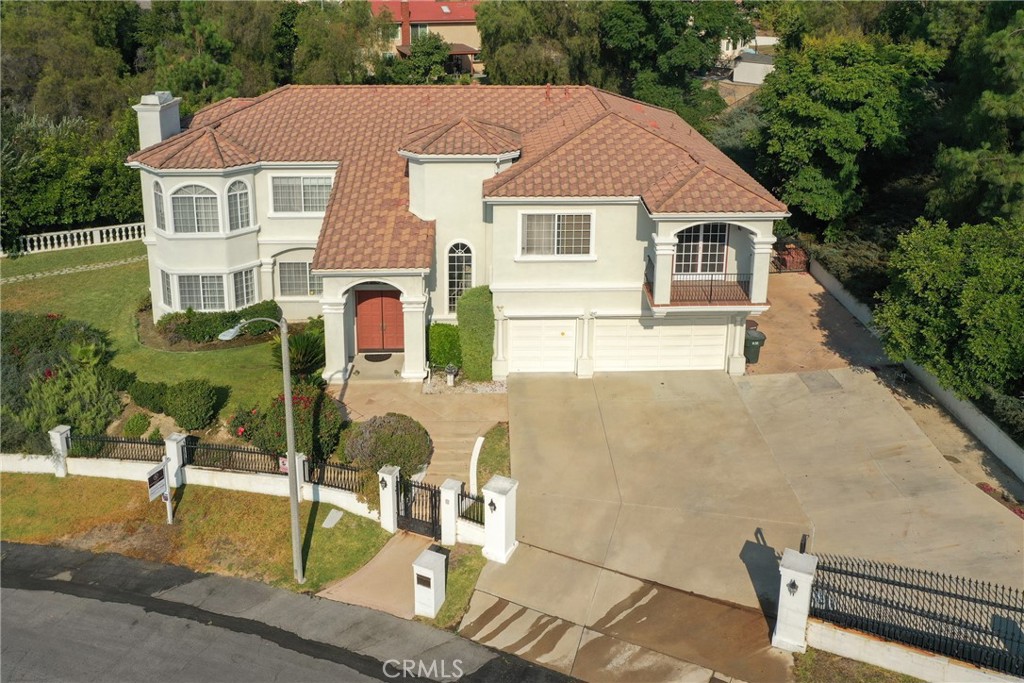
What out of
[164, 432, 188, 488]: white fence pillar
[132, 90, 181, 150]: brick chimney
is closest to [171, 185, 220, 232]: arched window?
[132, 90, 181, 150]: brick chimney

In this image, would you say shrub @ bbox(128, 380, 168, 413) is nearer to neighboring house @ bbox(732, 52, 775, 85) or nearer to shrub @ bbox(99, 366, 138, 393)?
shrub @ bbox(99, 366, 138, 393)

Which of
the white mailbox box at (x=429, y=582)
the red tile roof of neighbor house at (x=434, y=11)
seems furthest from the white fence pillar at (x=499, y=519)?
the red tile roof of neighbor house at (x=434, y=11)

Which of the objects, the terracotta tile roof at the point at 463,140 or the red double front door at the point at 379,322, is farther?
the red double front door at the point at 379,322

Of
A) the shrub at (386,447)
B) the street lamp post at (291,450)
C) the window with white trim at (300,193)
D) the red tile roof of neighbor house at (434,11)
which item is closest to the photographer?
the street lamp post at (291,450)

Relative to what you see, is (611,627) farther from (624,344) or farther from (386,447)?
(624,344)

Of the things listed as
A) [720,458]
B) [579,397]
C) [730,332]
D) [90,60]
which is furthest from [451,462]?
[90,60]

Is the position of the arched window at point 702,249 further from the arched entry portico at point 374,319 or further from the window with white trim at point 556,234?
A: the arched entry portico at point 374,319

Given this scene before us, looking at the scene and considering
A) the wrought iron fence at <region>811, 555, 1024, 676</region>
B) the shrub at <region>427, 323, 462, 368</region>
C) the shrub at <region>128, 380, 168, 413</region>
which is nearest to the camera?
the wrought iron fence at <region>811, 555, 1024, 676</region>
